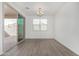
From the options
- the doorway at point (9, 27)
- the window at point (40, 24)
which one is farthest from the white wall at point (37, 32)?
the doorway at point (9, 27)

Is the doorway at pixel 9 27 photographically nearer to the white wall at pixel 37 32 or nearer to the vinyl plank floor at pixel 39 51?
the vinyl plank floor at pixel 39 51

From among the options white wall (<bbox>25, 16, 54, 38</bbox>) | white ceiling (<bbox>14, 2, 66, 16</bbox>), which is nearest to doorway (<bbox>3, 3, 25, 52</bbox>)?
white ceiling (<bbox>14, 2, 66, 16</bbox>)

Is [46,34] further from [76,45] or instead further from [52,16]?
[76,45]

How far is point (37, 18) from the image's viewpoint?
37.9ft

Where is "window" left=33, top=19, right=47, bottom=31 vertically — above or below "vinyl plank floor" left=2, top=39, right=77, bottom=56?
above

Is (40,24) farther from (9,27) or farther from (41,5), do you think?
(9,27)

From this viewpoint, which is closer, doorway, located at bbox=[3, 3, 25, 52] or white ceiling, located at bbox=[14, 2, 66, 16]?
doorway, located at bbox=[3, 3, 25, 52]

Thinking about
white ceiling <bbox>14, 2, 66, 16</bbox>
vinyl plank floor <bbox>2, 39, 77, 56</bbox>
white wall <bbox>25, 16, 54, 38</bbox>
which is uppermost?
white ceiling <bbox>14, 2, 66, 16</bbox>

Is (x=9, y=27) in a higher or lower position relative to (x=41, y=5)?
lower

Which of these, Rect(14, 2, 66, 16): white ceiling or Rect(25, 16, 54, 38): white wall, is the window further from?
Rect(14, 2, 66, 16): white ceiling

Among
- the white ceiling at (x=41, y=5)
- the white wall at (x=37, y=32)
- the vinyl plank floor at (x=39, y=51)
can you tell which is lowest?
the vinyl plank floor at (x=39, y=51)

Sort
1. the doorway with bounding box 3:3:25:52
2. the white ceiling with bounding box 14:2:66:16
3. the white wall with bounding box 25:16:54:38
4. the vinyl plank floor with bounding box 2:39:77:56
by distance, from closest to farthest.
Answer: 1. the vinyl plank floor with bounding box 2:39:77:56
2. the doorway with bounding box 3:3:25:52
3. the white ceiling with bounding box 14:2:66:16
4. the white wall with bounding box 25:16:54:38

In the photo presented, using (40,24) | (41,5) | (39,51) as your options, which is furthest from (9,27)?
(40,24)

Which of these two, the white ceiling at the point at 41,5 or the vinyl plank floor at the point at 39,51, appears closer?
the vinyl plank floor at the point at 39,51
